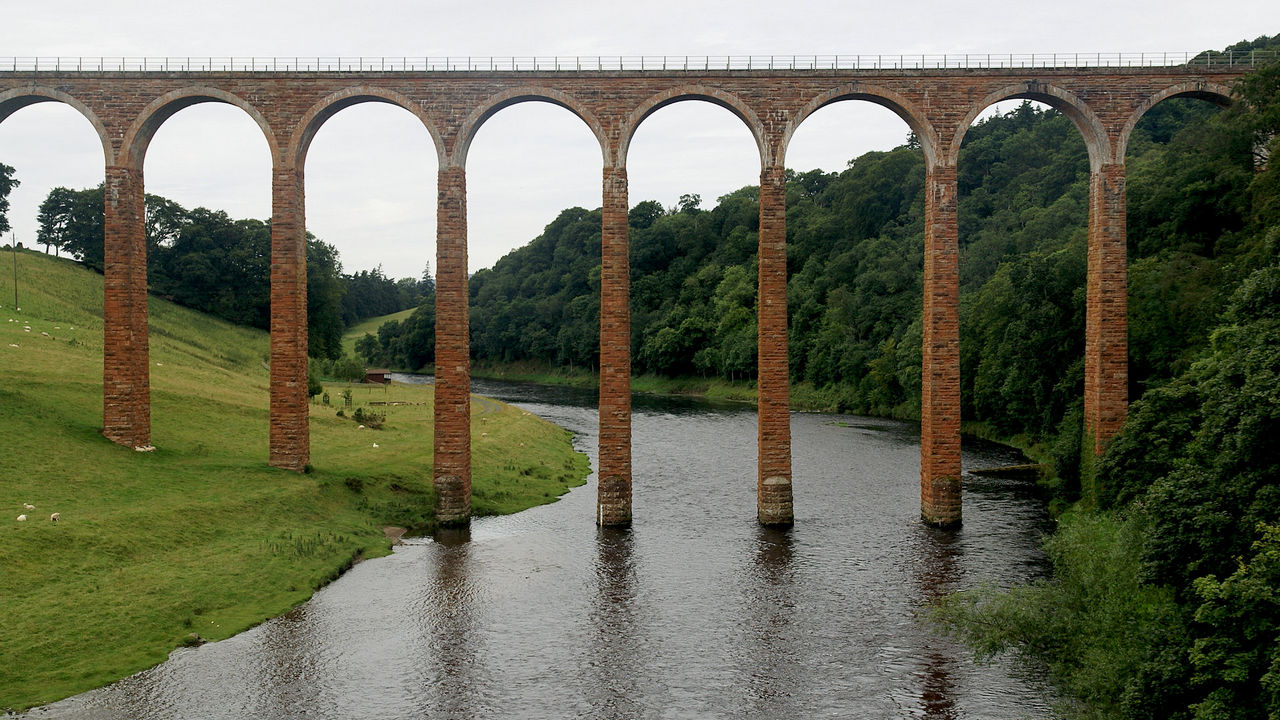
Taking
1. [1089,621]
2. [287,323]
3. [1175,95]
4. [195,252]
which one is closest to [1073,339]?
[1175,95]

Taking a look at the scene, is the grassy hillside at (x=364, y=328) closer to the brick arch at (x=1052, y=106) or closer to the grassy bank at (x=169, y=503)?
the grassy bank at (x=169, y=503)

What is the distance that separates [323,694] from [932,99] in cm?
2549

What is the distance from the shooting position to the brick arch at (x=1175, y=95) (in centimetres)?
2995

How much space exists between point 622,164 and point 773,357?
A: 27.2ft

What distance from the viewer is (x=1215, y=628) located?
41.3ft

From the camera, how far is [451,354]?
102 ft

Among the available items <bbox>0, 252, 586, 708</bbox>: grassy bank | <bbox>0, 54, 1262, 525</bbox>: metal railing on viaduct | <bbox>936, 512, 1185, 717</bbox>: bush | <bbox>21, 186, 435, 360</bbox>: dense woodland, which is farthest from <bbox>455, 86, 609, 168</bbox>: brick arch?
<bbox>21, 186, 435, 360</bbox>: dense woodland

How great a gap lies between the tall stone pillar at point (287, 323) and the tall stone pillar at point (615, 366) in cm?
1044

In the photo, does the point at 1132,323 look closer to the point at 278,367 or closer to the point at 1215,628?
the point at 1215,628

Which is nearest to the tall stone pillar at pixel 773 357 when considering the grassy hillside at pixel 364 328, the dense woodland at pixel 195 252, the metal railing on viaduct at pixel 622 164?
the metal railing on viaduct at pixel 622 164

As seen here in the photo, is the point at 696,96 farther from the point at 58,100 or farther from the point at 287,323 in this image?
the point at 58,100

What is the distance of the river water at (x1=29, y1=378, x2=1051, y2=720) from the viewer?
17.5 metres

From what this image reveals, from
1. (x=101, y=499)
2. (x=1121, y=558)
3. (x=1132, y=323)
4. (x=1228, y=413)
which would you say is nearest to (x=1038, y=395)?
(x=1132, y=323)

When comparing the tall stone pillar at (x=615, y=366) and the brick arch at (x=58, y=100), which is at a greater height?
the brick arch at (x=58, y=100)
